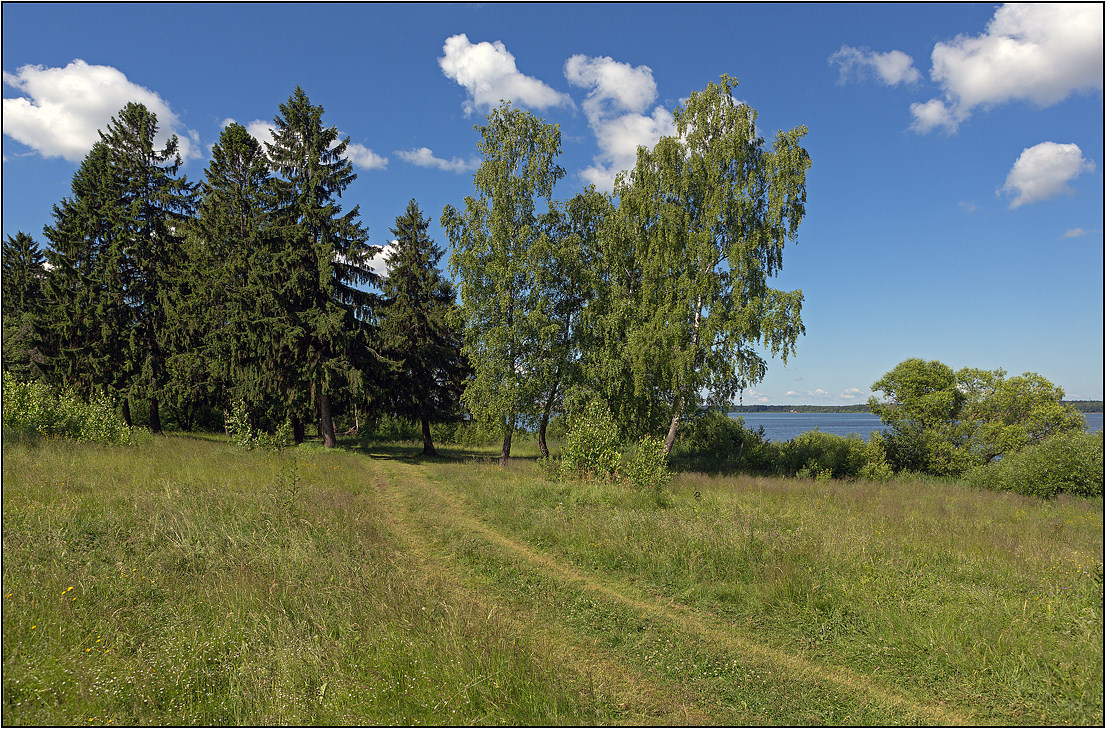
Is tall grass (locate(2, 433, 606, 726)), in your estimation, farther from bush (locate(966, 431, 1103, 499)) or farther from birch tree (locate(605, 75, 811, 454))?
bush (locate(966, 431, 1103, 499))

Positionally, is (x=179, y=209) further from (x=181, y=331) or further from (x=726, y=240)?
(x=726, y=240)

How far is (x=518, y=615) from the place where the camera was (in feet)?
21.1

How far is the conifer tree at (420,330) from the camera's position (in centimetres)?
2691

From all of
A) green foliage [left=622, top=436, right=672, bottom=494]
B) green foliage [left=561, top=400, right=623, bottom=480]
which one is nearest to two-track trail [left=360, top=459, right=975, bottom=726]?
green foliage [left=622, top=436, right=672, bottom=494]

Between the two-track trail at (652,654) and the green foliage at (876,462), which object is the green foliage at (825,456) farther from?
the two-track trail at (652,654)

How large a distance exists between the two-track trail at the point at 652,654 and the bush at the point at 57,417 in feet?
50.4

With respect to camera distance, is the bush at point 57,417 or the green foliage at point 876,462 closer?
the bush at point 57,417

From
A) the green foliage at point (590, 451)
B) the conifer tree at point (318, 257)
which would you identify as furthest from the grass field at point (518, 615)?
the conifer tree at point (318, 257)

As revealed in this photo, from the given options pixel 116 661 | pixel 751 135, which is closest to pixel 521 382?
pixel 751 135

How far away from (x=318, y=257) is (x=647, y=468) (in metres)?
18.6

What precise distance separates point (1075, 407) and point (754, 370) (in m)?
23.8

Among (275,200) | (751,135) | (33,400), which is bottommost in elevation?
(33,400)

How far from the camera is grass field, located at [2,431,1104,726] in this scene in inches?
171

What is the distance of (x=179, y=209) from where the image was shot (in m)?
26.9
